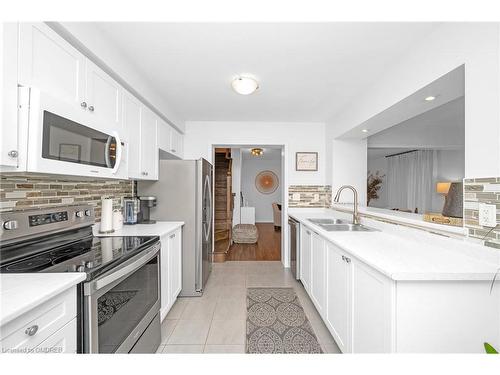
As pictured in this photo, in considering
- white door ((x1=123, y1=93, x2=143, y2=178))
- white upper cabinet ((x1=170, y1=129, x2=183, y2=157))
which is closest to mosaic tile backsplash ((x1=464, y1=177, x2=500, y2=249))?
white door ((x1=123, y1=93, x2=143, y2=178))

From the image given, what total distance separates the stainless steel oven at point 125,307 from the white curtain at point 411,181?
215 inches

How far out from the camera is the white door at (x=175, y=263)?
227 centimetres

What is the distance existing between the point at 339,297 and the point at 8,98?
2.07 m

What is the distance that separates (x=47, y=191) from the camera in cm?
156

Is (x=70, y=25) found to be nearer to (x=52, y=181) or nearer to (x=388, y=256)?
(x=52, y=181)

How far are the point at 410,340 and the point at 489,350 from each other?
10.9 inches

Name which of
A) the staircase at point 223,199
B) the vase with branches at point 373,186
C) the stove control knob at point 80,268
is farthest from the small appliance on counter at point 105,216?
the vase with branches at point 373,186

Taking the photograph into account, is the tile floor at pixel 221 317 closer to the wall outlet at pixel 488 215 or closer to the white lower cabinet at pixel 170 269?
the white lower cabinet at pixel 170 269

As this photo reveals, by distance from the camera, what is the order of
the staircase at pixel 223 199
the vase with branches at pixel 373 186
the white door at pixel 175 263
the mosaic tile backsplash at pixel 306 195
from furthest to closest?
1. the vase with branches at pixel 373 186
2. the staircase at pixel 223 199
3. the mosaic tile backsplash at pixel 306 195
4. the white door at pixel 175 263

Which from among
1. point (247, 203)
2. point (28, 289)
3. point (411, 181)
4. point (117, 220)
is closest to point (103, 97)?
point (117, 220)

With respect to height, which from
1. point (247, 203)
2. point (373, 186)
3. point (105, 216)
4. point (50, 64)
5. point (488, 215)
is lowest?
point (247, 203)

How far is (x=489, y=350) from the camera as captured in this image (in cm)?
84

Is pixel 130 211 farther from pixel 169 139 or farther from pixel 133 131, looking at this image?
pixel 169 139

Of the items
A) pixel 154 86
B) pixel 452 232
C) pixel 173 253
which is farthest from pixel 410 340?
pixel 154 86
